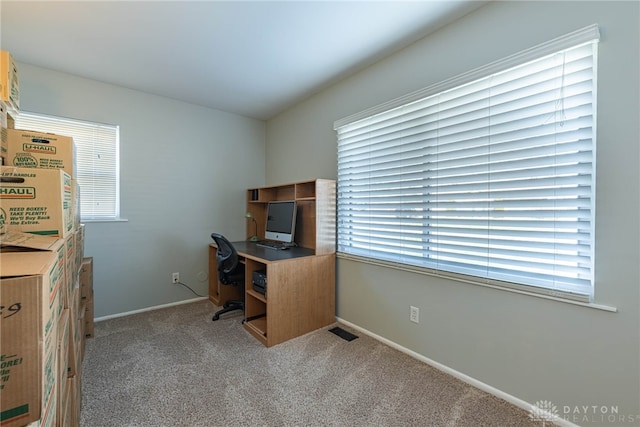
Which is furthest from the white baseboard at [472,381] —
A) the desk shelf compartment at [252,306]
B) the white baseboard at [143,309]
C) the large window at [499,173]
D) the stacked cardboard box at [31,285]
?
the white baseboard at [143,309]

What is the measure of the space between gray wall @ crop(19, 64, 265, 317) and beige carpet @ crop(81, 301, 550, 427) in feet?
2.36

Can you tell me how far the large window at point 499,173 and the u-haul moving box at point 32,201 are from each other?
6.93 feet

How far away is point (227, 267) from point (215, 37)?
6.70 ft

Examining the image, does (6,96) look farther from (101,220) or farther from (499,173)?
(499,173)

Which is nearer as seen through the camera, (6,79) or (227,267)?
(6,79)

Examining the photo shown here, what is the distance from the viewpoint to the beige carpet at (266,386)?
61.2 inches

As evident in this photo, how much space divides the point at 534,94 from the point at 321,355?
2.31 meters

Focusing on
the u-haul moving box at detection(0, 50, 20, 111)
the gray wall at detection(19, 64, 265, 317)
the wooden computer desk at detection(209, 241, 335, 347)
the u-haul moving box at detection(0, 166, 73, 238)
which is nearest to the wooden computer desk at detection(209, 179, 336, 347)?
the wooden computer desk at detection(209, 241, 335, 347)

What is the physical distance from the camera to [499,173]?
1722 millimetres

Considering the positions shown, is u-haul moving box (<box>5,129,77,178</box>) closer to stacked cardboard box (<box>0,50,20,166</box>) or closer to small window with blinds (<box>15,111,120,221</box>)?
stacked cardboard box (<box>0,50,20,166</box>)

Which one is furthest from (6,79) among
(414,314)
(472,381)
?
(472,381)

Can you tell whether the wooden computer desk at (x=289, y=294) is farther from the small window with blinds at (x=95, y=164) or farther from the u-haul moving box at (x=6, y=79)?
A: the u-haul moving box at (x=6, y=79)

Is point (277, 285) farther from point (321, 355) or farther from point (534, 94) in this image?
point (534, 94)

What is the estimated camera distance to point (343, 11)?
1835mm
